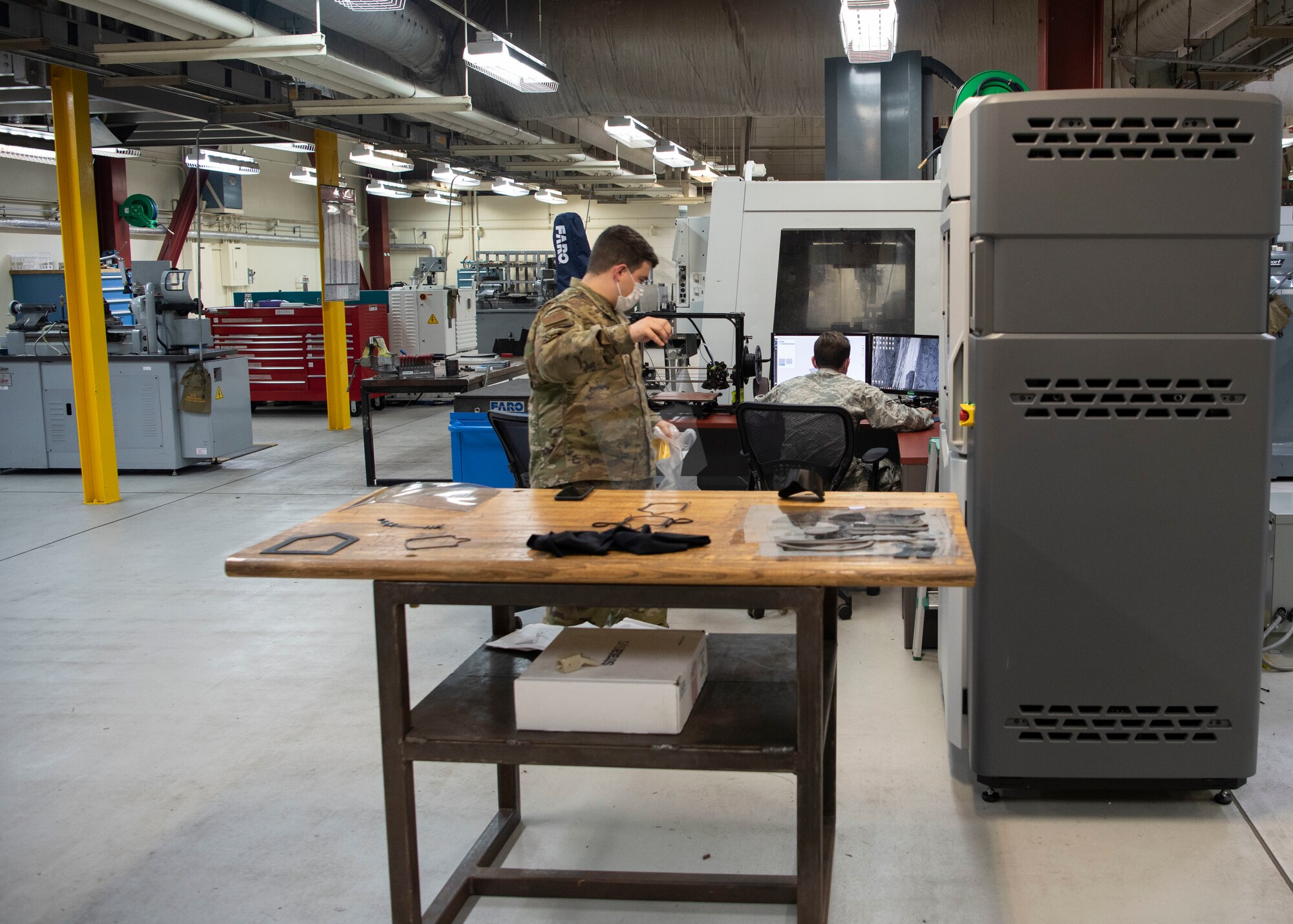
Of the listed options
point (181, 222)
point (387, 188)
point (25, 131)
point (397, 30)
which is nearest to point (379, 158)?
point (25, 131)

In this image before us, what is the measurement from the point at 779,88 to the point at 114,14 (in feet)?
13.0

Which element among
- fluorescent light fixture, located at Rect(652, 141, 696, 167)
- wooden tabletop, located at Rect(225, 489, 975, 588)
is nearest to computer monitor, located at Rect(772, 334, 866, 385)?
wooden tabletop, located at Rect(225, 489, 975, 588)

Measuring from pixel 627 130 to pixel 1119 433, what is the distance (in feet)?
20.2

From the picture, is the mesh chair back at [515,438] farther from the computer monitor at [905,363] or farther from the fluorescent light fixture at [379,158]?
the fluorescent light fixture at [379,158]

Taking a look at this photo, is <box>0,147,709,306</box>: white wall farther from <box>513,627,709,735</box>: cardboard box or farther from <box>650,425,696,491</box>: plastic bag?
<box>513,627,709,735</box>: cardboard box

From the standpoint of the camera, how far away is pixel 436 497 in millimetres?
2363

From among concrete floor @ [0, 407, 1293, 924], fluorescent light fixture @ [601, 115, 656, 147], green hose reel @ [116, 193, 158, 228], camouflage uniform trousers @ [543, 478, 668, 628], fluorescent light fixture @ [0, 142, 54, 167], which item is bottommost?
concrete floor @ [0, 407, 1293, 924]

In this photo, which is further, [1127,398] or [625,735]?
[1127,398]

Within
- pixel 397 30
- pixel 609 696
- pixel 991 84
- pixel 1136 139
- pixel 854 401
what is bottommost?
pixel 609 696

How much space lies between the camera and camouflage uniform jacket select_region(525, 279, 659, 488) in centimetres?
292

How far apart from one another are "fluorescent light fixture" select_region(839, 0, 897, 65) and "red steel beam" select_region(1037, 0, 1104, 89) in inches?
29.9

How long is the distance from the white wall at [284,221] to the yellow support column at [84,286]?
13.6 feet

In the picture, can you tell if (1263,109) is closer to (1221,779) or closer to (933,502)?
(933,502)

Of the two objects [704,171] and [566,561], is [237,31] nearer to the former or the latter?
[566,561]
